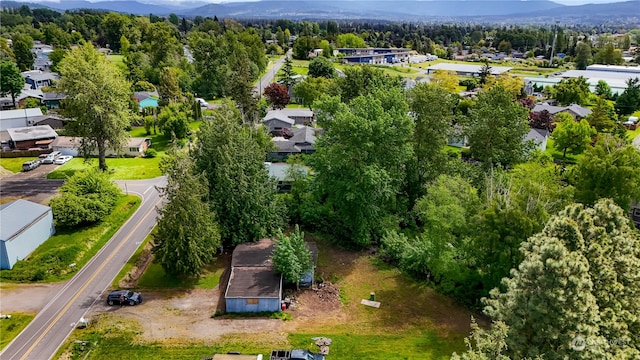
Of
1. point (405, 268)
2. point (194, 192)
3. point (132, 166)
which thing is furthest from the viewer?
point (132, 166)

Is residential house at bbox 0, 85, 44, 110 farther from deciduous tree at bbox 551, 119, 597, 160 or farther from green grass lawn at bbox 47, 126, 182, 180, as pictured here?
deciduous tree at bbox 551, 119, 597, 160

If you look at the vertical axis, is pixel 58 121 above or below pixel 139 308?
above

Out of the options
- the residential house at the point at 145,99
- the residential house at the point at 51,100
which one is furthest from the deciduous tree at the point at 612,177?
the residential house at the point at 51,100

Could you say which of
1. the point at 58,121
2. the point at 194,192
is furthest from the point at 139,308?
the point at 58,121

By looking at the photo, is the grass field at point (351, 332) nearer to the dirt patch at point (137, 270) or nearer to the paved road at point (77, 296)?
the dirt patch at point (137, 270)

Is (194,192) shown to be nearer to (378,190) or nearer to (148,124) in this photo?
(378,190)

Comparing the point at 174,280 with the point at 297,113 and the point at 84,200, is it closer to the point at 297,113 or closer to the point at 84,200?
the point at 84,200
